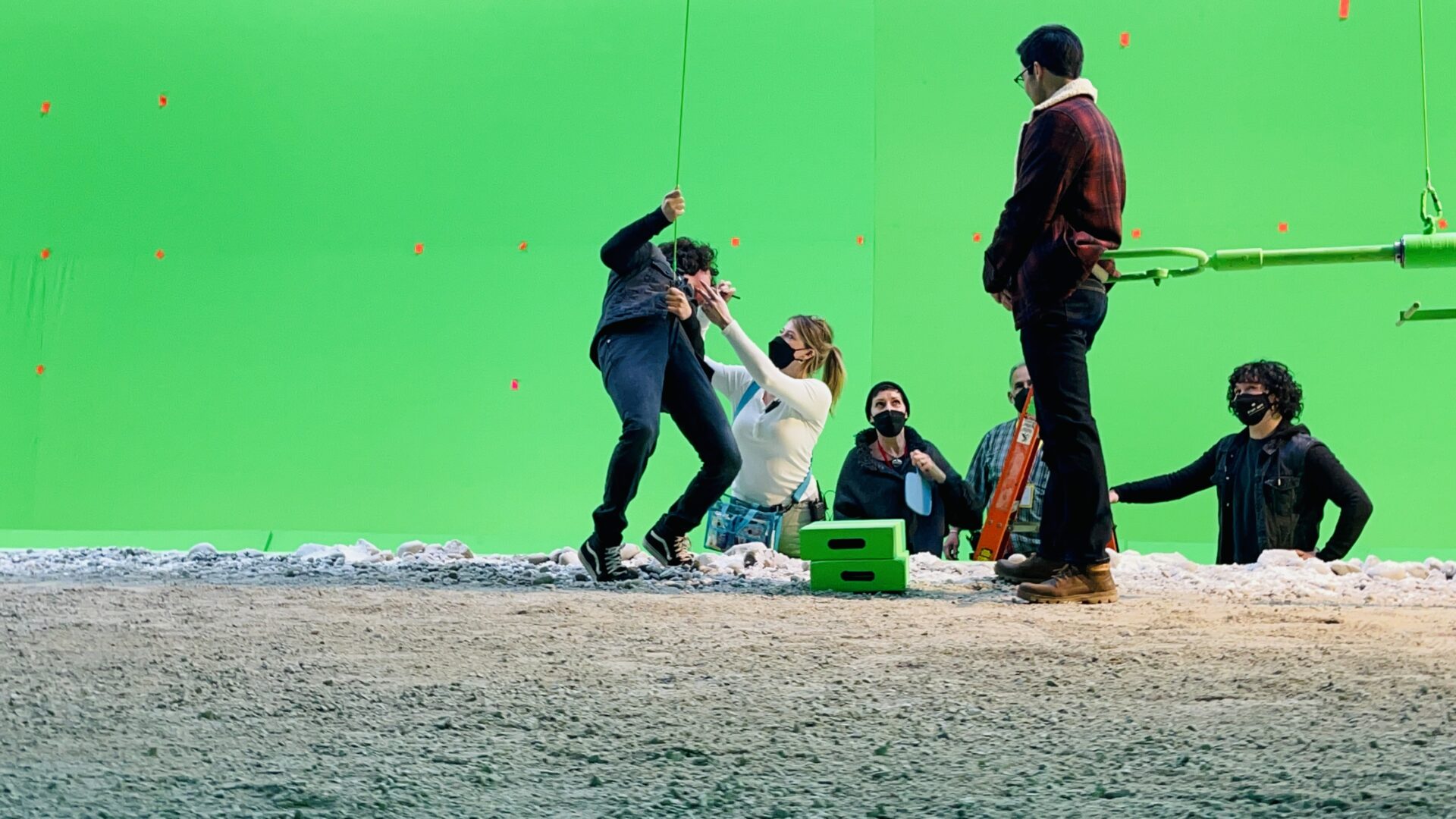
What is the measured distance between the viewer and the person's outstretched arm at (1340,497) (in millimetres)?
3971

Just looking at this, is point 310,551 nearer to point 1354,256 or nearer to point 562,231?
point 562,231

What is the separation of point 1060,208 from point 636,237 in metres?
1.17

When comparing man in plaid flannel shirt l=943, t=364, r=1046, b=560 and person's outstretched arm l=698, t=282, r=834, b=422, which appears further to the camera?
man in plaid flannel shirt l=943, t=364, r=1046, b=560

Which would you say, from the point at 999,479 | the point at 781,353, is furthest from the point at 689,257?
the point at 999,479

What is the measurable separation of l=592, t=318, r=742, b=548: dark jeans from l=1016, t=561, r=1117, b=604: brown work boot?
1047mm

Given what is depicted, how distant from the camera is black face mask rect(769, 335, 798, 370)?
451cm

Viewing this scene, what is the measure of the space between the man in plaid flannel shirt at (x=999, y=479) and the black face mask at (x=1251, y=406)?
609 mm

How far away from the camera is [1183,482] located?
432 centimetres

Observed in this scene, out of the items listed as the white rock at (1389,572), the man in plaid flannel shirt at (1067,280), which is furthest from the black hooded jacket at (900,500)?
the man in plaid flannel shirt at (1067,280)

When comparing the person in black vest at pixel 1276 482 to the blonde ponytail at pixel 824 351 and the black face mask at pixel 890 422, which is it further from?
the blonde ponytail at pixel 824 351

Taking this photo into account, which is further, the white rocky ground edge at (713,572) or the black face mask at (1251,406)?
the black face mask at (1251,406)

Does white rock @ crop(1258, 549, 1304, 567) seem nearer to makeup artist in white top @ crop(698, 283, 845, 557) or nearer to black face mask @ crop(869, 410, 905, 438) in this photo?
black face mask @ crop(869, 410, 905, 438)

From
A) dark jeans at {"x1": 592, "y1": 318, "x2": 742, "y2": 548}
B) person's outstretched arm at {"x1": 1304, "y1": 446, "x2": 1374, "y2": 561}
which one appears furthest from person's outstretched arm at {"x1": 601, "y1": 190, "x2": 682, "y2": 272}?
person's outstretched arm at {"x1": 1304, "y1": 446, "x2": 1374, "y2": 561}

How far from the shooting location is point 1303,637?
228cm
